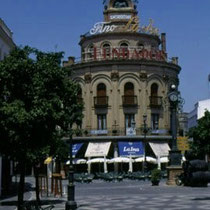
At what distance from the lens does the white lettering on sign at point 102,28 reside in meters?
65.0

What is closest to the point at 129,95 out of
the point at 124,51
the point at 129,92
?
the point at 129,92

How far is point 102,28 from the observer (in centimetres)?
6562

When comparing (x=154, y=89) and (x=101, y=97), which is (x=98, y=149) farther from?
(x=154, y=89)

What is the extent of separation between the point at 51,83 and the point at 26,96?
124 cm

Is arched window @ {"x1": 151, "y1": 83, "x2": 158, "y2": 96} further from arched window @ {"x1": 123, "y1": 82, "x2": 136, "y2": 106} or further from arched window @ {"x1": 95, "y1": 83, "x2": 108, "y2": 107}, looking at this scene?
arched window @ {"x1": 95, "y1": 83, "x2": 108, "y2": 107}

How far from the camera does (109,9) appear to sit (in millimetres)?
68438

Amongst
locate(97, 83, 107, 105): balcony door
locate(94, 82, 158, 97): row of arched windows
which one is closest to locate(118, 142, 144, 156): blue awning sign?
locate(97, 83, 107, 105): balcony door

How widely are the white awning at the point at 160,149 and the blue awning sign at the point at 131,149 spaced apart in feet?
4.90

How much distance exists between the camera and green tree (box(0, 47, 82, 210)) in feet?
61.1

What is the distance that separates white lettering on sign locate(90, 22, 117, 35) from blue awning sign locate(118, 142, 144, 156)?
48.0ft

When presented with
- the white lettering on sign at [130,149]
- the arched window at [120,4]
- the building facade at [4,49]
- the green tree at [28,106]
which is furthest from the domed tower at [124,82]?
the green tree at [28,106]

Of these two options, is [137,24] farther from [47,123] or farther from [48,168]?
[47,123]

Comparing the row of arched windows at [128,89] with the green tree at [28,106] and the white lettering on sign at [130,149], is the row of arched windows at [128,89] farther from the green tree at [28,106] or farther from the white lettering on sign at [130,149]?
the green tree at [28,106]

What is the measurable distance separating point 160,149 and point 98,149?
25.5ft
